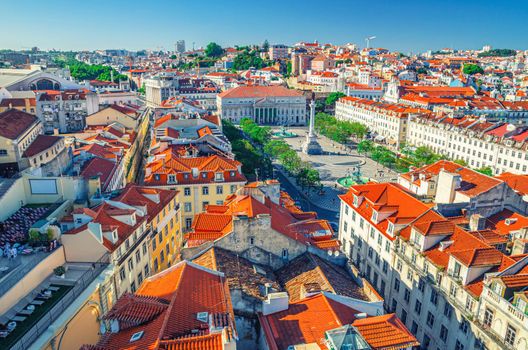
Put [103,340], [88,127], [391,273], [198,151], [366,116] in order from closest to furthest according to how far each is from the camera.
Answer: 1. [103,340]
2. [391,273]
3. [198,151]
4. [88,127]
5. [366,116]

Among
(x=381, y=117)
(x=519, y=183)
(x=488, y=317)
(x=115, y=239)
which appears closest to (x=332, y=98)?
(x=381, y=117)

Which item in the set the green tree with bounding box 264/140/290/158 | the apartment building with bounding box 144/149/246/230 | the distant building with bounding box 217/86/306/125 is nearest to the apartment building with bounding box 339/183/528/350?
the apartment building with bounding box 144/149/246/230

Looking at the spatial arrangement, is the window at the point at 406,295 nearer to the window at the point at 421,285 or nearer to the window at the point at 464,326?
the window at the point at 421,285

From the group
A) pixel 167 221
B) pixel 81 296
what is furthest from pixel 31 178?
pixel 81 296

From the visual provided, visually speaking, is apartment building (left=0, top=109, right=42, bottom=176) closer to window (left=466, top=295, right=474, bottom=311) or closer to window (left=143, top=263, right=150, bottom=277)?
window (left=143, top=263, right=150, bottom=277)

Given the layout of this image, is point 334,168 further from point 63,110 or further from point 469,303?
point 469,303

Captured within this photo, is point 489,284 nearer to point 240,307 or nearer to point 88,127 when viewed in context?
point 240,307

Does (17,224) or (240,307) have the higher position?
(17,224)
